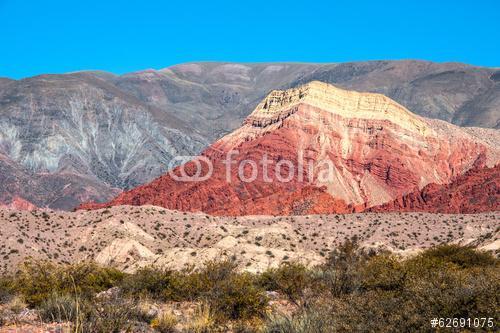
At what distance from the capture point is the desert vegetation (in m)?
14.7

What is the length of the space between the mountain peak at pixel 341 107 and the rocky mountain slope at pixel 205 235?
63.1 m

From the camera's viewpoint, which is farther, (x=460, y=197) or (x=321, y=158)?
(x=321, y=158)

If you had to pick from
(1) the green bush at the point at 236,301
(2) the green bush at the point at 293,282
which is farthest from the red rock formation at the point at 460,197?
(1) the green bush at the point at 236,301

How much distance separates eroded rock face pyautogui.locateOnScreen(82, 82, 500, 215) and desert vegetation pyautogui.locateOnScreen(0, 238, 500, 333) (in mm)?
70137

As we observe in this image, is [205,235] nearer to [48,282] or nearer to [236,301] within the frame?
[48,282]

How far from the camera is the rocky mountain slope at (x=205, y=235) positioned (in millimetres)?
52469

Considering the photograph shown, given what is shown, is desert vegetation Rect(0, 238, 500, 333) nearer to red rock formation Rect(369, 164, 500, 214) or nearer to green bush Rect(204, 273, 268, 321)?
green bush Rect(204, 273, 268, 321)

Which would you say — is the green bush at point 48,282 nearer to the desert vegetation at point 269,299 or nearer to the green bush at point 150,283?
the desert vegetation at point 269,299

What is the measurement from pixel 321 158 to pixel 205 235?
63.0 metres

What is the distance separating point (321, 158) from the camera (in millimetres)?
123938

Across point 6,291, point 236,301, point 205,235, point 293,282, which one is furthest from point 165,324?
point 205,235

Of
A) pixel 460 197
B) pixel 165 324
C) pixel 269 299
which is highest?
pixel 460 197

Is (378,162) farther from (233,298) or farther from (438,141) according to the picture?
(233,298)

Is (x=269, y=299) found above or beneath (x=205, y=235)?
above
